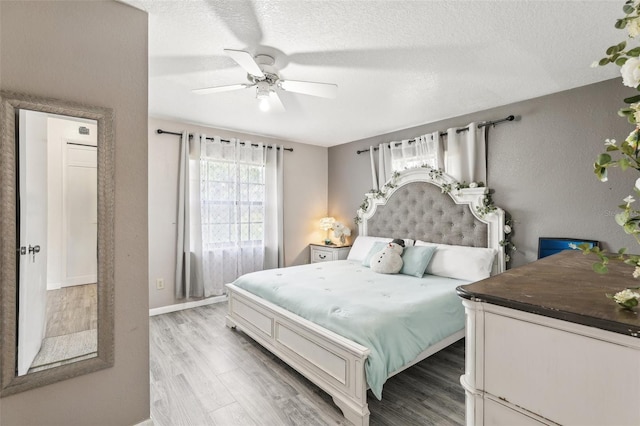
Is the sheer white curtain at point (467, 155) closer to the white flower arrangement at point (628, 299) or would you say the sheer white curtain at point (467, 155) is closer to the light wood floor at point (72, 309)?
the white flower arrangement at point (628, 299)

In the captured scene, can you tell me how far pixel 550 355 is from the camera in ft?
2.69

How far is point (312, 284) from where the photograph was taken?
8.98ft

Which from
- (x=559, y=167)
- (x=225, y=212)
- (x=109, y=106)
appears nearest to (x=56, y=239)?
(x=109, y=106)

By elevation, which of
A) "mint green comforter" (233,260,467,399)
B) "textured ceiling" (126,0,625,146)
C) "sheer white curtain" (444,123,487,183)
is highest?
"textured ceiling" (126,0,625,146)

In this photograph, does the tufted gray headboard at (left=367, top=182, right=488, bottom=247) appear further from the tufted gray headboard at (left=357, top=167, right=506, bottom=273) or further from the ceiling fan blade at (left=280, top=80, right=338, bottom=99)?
the ceiling fan blade at (left=280, top=80, right=338, bottom=99)

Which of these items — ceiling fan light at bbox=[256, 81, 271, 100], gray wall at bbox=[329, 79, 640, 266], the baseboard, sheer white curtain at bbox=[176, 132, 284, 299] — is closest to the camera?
ceiling fan light at bbox=[256, 81, 271, 100]

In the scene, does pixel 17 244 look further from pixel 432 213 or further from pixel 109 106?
pixel 432 213

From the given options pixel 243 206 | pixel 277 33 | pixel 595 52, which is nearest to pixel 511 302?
pixel 277 33

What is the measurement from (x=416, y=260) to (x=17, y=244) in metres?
3.07

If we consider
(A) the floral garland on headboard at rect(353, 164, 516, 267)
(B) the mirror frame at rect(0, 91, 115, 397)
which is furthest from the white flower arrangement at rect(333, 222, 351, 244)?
(B) the mirror frame at rect(0, 91, 115, 397)

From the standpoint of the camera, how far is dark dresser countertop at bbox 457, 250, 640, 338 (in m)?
0.75

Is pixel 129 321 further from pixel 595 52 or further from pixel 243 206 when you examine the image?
pixel 595 52

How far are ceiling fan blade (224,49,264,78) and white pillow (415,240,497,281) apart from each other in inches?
101

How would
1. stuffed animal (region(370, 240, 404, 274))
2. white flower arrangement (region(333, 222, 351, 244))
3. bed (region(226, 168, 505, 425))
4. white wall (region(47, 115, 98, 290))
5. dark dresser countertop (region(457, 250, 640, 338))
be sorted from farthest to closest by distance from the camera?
white flower arrangement (region(333, 222, 351, 244)), stuffed animal (region(370, 240, 404, 274)), bed (region(226, 168, 505, 425)), white wall (region(47, 115, 98, 290)), dark dresser countertop (region(457, 250, 640, 338))
